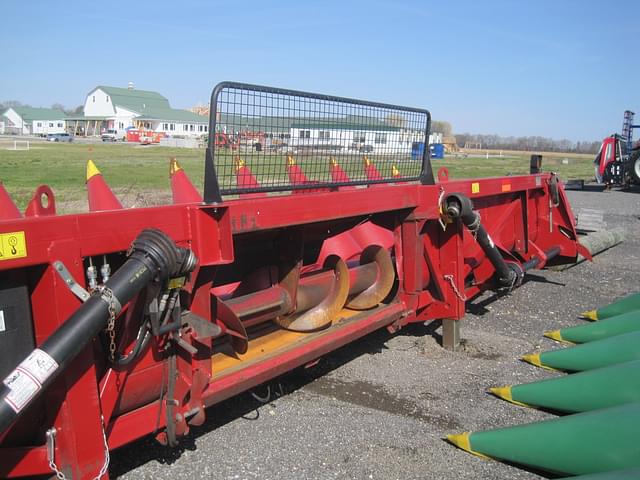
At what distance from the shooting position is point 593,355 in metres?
4.56

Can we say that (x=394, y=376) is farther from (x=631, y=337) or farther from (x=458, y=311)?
(x=631, y=337)

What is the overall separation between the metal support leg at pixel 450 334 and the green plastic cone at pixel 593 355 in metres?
0.59

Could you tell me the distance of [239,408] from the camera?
402 centimetres

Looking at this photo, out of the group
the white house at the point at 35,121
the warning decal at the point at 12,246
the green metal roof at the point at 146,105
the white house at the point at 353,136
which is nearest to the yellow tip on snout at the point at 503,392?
the white house at the point at 353,136

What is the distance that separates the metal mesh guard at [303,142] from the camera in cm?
327

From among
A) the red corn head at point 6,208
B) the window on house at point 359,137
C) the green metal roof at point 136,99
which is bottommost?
the red corn head at point 6,208

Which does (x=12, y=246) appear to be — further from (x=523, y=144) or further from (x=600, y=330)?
(x=523, y=144)

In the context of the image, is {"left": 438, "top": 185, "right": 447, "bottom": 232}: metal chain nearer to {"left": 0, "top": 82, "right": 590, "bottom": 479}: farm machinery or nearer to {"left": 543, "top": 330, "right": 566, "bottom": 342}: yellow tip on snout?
{"left": 0, "top": 82, "right": 590, "bottom": 479}: farm machinery

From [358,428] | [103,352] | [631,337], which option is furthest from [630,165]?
[103,352]

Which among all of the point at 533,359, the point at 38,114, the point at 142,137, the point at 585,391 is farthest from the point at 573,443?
the point at 38,114

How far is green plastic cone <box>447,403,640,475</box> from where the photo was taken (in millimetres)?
3014

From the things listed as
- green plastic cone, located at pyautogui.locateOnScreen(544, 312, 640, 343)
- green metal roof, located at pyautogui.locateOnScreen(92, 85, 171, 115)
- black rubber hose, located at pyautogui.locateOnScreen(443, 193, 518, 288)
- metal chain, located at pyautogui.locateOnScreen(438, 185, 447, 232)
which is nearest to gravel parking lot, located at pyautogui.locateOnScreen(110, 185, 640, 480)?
green plastic cone, located at pyautogui.locateOnScreen(544, 312, 640, 343)

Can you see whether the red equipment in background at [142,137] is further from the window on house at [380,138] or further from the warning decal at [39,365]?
the warning decal at [39,365]

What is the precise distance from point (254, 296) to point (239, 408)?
78cm
